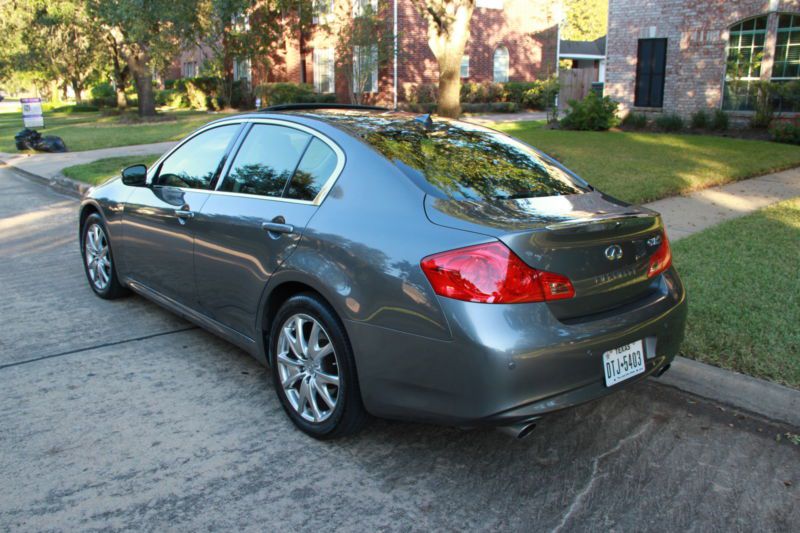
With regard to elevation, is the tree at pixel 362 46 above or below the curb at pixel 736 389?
above

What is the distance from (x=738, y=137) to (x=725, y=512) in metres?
17.0

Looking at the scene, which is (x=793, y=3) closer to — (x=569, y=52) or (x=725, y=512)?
(x=725, y=512)

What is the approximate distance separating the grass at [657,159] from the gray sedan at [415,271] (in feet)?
19.7

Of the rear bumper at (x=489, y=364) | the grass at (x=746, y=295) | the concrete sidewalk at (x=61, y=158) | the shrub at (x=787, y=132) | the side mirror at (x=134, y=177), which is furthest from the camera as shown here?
the shrub at (x=787, y=132)

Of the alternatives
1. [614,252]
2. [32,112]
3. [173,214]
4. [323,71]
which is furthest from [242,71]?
[614,252]

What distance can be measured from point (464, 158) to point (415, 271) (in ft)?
3.64

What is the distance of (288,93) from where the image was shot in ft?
106

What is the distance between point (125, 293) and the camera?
616 centimetres

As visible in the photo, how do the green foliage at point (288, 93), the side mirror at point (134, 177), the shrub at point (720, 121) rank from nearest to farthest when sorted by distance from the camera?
the side mirror at point (134, 177), the shrub at point (720, 121), the green foliage at point (288, 93)

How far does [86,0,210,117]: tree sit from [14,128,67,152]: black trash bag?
6137 mm

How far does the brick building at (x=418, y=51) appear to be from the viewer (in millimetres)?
29625

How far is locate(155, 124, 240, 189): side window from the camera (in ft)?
15.4

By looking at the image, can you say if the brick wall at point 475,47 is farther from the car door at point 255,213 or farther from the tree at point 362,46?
the car door at point 255,213

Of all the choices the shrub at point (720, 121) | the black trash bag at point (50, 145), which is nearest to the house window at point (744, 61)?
the shrub at point (720, 121)
